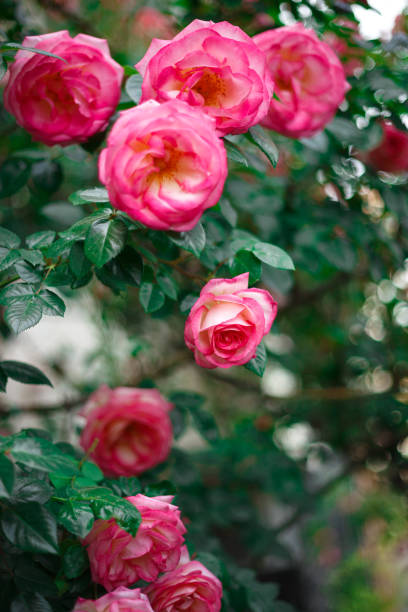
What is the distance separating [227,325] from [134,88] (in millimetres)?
283

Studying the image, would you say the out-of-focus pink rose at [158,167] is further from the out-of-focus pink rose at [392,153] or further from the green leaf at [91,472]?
the out-of-focus pink rose at [392,153]

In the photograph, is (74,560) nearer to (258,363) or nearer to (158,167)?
(258,363)

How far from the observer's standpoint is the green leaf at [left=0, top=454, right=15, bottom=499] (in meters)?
0.37

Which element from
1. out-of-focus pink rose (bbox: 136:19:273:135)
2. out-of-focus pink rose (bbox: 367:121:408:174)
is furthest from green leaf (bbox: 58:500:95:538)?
out-of-focus pink rose (bbox: 367:121:408:174)

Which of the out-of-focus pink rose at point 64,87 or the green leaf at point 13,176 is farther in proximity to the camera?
the green leaf at point 13,176

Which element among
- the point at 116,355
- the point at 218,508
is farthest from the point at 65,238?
the point at 116,355

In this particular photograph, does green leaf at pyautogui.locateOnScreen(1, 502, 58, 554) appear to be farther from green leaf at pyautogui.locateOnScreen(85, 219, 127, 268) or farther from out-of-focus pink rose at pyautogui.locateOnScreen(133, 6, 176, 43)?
out-of-focus pink rose at pyautogui.locateOnScreen(133, 6, 176, 43)

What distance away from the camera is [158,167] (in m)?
0.43

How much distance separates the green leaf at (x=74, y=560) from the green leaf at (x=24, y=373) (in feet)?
0.61

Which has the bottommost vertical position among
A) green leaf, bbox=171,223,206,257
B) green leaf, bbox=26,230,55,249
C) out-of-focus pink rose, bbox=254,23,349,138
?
green leaf, bbox=26,230,55,249

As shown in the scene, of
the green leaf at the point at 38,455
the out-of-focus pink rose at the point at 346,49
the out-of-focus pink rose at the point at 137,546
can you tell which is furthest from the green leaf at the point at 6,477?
the out-of-focus pink rose at the point at 346,49

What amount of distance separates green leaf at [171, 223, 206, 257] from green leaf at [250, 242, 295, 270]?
0.06m

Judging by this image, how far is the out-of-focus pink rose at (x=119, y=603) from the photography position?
0.44 m

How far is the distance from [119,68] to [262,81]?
0.56 feet
